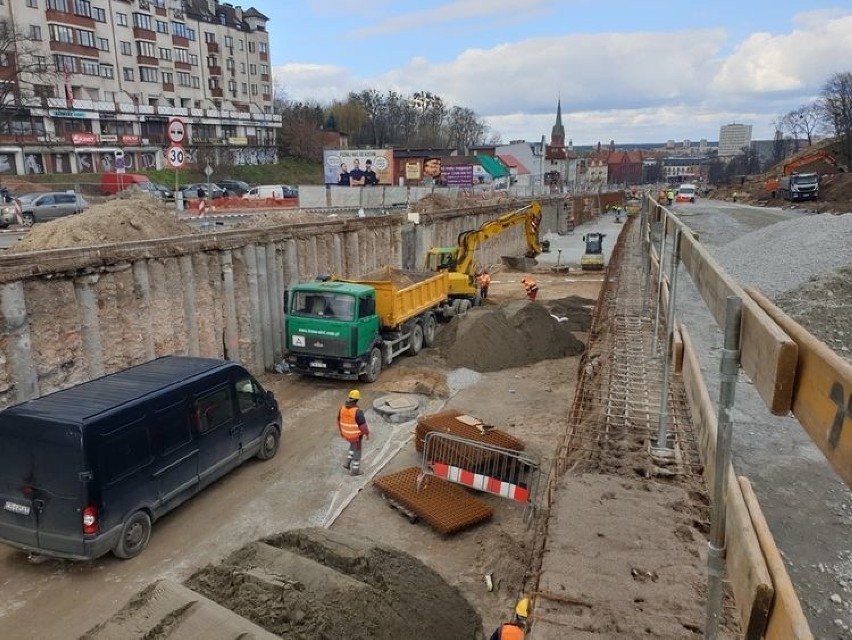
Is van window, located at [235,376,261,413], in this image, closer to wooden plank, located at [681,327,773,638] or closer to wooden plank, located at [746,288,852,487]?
wooden plank, located at [681,327,773,638]

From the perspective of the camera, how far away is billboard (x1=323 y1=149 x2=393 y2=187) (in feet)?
178

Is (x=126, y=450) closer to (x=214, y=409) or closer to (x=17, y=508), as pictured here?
(x=17, y=508)

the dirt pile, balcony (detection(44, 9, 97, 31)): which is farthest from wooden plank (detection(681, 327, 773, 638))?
balcony (detection(44, 9, 97, 31))

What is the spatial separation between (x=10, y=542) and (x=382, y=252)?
15.9 m

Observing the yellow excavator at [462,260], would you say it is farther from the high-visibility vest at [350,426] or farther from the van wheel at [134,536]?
the van wheel at [134,536]

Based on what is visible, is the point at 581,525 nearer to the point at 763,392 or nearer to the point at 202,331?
the point at 763,392

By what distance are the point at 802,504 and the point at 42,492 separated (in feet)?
31.1

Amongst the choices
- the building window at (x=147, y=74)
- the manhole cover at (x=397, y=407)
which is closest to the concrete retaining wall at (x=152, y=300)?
the manhole cover at (x=397, y=407)

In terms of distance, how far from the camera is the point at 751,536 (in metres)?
3.05

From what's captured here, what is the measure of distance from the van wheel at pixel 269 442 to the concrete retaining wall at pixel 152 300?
337cm

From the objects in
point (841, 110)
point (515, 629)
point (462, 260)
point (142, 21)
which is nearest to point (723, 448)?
point (515, 629)

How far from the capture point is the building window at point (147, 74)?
213ft

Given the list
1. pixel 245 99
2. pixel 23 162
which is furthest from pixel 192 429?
pixel 245 99

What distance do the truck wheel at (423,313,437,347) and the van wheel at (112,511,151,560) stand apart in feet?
32.8
